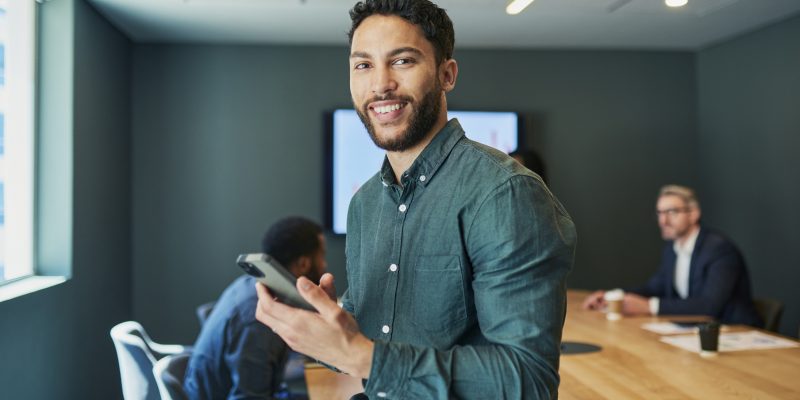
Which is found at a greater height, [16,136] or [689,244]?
[16,136]

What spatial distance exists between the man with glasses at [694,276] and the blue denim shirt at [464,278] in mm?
2840

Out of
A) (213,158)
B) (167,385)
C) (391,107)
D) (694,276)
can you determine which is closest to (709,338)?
(694,276)

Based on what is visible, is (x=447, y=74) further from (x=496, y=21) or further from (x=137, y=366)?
(x=496, y=21)

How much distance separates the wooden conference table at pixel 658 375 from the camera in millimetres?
2346

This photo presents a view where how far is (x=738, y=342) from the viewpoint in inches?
124

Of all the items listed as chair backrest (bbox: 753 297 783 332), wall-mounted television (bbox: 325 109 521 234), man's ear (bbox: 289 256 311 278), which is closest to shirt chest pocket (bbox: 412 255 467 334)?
man's ear (bbox: 289 256 311 278)

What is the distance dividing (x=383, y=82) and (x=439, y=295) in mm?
367

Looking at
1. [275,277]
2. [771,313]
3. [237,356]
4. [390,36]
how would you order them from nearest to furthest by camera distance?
1. [275,277]
2. [390,36]
3. [237,356]
4. [771,313]

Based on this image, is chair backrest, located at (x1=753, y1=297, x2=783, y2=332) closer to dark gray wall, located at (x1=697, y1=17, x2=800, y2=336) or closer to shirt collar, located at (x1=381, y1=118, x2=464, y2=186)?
dark gray wall, located at (x1=697, y1=17, x2=800, y2=336)

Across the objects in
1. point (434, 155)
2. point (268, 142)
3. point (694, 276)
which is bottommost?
point (694, 276)

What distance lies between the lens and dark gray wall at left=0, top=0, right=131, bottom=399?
3590 mm

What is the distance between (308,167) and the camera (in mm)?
5914

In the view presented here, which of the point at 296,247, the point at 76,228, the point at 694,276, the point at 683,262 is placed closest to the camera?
the point at 296,247

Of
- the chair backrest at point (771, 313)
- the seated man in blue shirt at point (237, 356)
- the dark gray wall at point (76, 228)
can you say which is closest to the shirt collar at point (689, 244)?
the chair backrest at point (771, 313)
